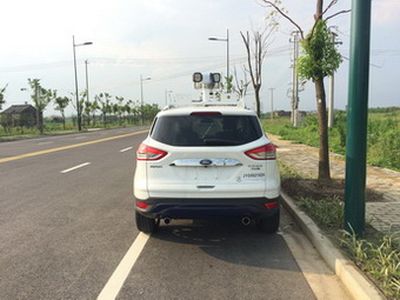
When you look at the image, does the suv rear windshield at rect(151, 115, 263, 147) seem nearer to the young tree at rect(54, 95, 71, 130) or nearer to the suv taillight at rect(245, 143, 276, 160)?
the suv taillight at rect(245, 143, 276, 160)

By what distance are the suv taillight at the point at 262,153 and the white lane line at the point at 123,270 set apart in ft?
5.87

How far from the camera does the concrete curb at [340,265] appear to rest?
397 cm

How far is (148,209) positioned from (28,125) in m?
50.8

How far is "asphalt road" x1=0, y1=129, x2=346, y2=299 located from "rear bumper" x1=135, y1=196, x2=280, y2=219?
47 cm

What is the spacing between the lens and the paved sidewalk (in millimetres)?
6324

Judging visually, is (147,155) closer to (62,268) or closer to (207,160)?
(207,160)

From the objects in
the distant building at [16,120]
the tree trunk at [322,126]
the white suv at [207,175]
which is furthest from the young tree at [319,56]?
the distant building at [16,120]

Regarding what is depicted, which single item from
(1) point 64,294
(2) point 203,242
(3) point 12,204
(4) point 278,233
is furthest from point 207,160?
(3) point 12,204

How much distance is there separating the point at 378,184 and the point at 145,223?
542 centimetres

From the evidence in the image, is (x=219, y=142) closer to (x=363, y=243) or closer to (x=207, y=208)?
(x=207, y=208)

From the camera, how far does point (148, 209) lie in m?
5.53

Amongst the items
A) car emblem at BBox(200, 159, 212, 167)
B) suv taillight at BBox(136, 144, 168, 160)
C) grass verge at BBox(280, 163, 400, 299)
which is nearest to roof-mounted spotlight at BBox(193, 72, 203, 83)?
grass verge at BBox(280, 163, 400, 299)

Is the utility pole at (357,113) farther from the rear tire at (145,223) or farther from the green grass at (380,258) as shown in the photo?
the rear tire at (145,223)

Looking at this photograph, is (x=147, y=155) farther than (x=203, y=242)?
No
